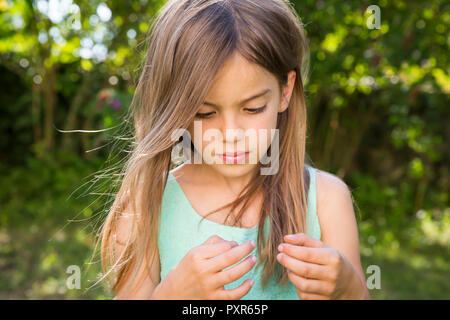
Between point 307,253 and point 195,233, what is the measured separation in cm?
61

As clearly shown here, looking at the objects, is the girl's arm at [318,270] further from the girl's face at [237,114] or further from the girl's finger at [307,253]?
the girl's face at [237,114]

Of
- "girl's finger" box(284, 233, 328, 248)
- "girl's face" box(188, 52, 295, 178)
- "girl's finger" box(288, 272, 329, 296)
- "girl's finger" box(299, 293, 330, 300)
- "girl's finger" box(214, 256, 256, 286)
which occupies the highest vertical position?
"girl's face" box(188, 52, 295, 178)

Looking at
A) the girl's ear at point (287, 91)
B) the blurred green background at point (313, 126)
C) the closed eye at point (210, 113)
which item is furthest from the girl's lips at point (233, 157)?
the blurred green background at point (313, 126)

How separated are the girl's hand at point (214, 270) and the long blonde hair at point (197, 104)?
0.37 meters

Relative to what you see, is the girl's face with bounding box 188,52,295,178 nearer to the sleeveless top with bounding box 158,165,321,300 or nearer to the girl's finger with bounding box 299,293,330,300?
the sleeveless top with bounding box 158,165,321,300

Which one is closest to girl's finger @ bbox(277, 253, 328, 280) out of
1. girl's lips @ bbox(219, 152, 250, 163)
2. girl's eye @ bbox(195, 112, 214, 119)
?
girl's lips @ bbox(219, 152, 250, 163)

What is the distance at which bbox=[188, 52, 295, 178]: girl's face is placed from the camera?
54.2 inches

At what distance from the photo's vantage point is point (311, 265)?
1190mm

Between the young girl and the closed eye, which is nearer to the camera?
the young girl

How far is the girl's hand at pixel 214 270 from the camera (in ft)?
3.93

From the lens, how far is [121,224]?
163 centimetres
